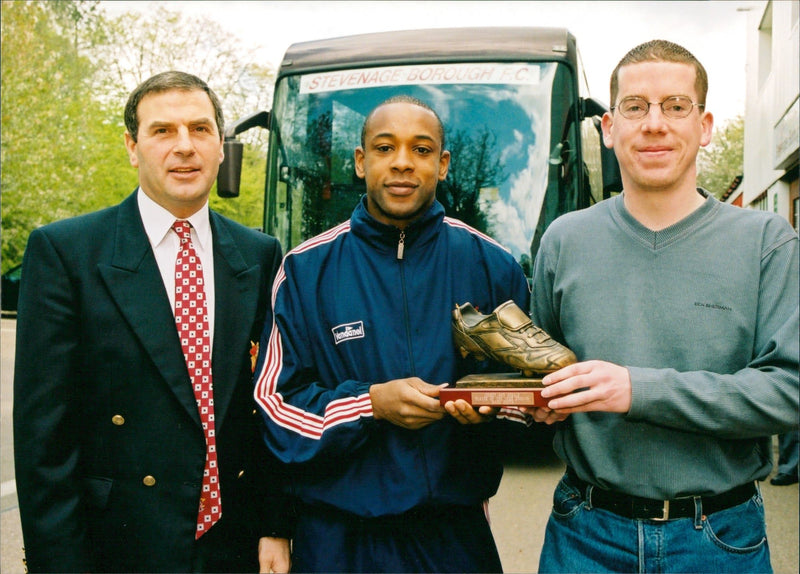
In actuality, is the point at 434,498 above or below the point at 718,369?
below

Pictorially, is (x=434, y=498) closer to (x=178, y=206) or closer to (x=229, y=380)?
(x=229, y=380)

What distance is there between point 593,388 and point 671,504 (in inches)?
17.7

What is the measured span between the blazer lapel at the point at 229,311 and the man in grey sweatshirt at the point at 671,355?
1.06m

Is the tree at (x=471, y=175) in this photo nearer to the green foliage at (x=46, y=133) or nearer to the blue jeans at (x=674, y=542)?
the blue jeans at (x=674, y=542)

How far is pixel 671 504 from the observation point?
210 centimetres

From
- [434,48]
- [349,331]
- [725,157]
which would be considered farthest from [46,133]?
[725,157]

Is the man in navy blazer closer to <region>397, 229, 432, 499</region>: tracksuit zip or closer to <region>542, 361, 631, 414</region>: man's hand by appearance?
<region>397, 229, 432, 499</region>: tracksuit zip

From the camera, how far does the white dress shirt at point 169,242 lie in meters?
2.52

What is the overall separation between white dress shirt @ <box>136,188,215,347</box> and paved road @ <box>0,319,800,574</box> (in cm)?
305

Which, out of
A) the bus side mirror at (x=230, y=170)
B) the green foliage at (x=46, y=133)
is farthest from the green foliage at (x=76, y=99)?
the bus side mirror at (x=230, y=170)

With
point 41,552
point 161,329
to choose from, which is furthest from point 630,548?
point 41,552

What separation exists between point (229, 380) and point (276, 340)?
0.71ft

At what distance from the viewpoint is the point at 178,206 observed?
2.58 metres

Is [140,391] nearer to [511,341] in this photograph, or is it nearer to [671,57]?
[511,341]
